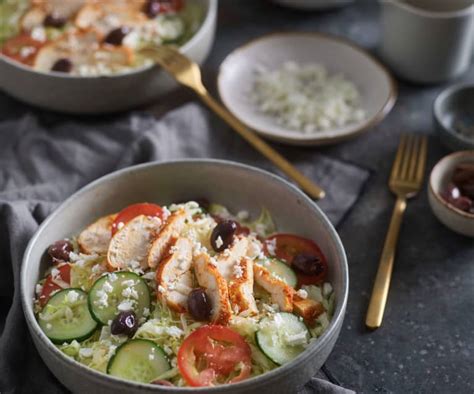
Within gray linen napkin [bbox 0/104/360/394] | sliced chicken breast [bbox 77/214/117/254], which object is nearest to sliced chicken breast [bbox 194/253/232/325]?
sliced chicken breast [bbox 77/214/117/254]

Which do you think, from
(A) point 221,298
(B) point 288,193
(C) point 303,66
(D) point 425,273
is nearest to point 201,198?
(B) point 288,193

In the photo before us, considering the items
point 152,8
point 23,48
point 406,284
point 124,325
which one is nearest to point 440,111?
point 406,284

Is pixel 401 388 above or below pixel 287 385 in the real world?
below

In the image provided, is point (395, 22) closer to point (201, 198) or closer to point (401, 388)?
point (201, 198)

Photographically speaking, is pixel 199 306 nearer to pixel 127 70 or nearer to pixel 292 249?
pixel 292 249

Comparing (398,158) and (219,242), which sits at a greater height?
(219,242)

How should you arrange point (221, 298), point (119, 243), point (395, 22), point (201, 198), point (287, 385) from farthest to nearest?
point (395, 22) → point (201, 198) → point (119, 243) → point (221, 298) → point (287, 385)

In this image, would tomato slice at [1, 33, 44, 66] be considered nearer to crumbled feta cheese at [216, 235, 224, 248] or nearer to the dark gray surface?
the dark gray surface
